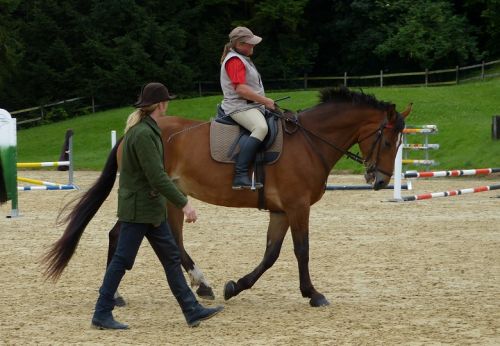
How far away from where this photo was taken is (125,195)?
7.62 m

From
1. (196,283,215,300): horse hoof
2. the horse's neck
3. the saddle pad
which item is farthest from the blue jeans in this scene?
the horse's neck

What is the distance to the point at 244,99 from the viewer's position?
9055 millimetres

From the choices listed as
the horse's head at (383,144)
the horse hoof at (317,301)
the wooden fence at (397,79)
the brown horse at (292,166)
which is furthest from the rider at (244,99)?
the wooden fence at (397,79)

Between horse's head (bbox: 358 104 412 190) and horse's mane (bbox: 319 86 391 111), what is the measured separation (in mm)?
89

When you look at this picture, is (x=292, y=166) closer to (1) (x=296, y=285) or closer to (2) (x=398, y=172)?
(1) (x=296, y=285)

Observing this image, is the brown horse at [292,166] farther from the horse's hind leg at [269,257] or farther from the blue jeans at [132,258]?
the blue jeans at [132,258]

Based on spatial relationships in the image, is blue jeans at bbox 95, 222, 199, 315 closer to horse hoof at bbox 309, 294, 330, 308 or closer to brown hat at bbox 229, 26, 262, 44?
horse hoof at bbox 309, 294, 330, 308

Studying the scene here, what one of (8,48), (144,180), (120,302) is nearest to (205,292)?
(120,302)

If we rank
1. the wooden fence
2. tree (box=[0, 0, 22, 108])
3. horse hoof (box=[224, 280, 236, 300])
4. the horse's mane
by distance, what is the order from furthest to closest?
the wooden fence < tree (box=[0, 0, 22, 108]) < the horse's mane < horse hoof (box=[224, 280, 236, 300])

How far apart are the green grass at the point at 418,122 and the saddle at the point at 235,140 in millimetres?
18089

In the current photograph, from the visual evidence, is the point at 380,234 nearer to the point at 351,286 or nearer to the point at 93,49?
the point at 351,286

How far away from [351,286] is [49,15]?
1658 inches

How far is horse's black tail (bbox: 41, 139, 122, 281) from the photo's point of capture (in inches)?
335

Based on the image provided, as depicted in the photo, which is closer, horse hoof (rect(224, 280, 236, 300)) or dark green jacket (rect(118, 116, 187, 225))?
dark green jacket (rect(118, 116, 187, 225))
